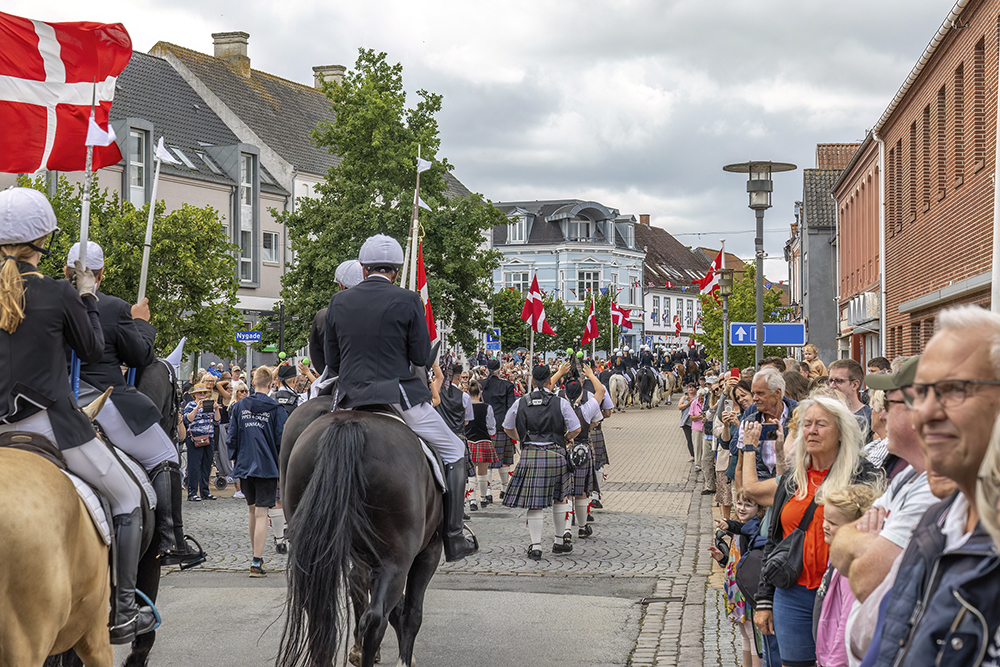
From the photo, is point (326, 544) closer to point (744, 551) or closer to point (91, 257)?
point (91, 257)

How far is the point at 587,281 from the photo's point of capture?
89312mm

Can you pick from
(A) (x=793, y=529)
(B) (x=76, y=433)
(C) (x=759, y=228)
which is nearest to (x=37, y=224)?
(B) (x=76, y=433)

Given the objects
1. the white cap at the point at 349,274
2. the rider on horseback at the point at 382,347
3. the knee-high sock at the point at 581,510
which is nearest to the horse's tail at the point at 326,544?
the rider on horseback at the point at 382,347

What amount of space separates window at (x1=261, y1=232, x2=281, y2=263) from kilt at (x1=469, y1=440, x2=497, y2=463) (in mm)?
32518

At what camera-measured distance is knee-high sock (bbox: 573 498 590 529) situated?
12695mm

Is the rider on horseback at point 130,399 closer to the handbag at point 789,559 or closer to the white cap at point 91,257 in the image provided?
the white cap at point 91,257

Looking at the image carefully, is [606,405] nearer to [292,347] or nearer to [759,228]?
[759,228]

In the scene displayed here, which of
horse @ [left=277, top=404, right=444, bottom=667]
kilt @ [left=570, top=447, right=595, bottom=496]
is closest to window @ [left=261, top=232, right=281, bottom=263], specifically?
kilt @ [left=570, top=447, right=595, bottom=496]

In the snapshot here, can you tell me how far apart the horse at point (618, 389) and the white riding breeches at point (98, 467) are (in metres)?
33.7

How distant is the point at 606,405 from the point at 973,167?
635 cm

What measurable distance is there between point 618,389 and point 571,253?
49.7 metres

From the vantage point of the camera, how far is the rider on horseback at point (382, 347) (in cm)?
A: 629

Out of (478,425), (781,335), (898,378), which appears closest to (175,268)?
(478,425)

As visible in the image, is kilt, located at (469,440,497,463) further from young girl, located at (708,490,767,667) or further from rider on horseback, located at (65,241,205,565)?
rider on horseback, located at (65,241,205,565)
